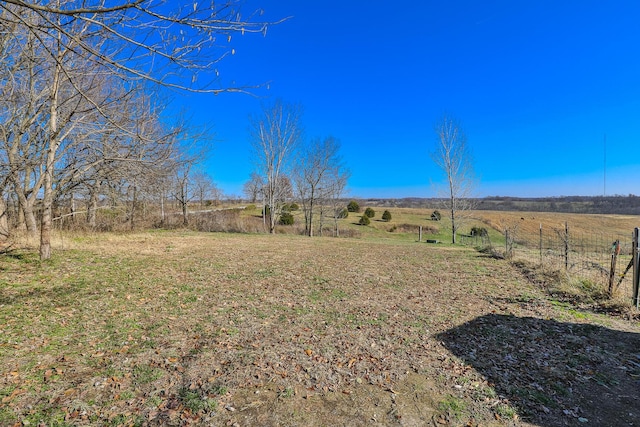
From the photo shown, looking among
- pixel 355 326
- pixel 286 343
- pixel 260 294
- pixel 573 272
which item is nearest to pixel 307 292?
pixel 260 294

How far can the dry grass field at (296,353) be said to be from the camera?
264 centimetres

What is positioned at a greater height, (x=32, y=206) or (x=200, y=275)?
(x=32, y=206)

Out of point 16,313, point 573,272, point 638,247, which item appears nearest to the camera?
point 16,313

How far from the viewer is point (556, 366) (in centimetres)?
350

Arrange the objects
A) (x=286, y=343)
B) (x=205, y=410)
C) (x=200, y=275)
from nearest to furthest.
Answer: (x=205, y=410) < (x=286, y=343) < (x=200, y=275)

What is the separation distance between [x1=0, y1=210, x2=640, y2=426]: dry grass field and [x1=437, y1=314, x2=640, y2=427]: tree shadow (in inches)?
0.8

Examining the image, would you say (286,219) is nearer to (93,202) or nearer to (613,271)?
(93,202)

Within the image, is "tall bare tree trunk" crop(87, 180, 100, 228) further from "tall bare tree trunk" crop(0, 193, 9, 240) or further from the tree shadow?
the tree shadow

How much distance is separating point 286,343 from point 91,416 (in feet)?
6.64

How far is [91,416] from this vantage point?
2480mm

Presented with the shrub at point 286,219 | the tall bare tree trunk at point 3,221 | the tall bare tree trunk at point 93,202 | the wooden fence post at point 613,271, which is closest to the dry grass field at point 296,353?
the wooden fence post at point 613,271

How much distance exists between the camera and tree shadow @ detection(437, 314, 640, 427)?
2.72m

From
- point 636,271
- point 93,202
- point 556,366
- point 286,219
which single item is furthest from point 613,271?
point 286,219

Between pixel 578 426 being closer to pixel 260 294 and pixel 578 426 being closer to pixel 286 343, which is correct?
pixel 286 343
